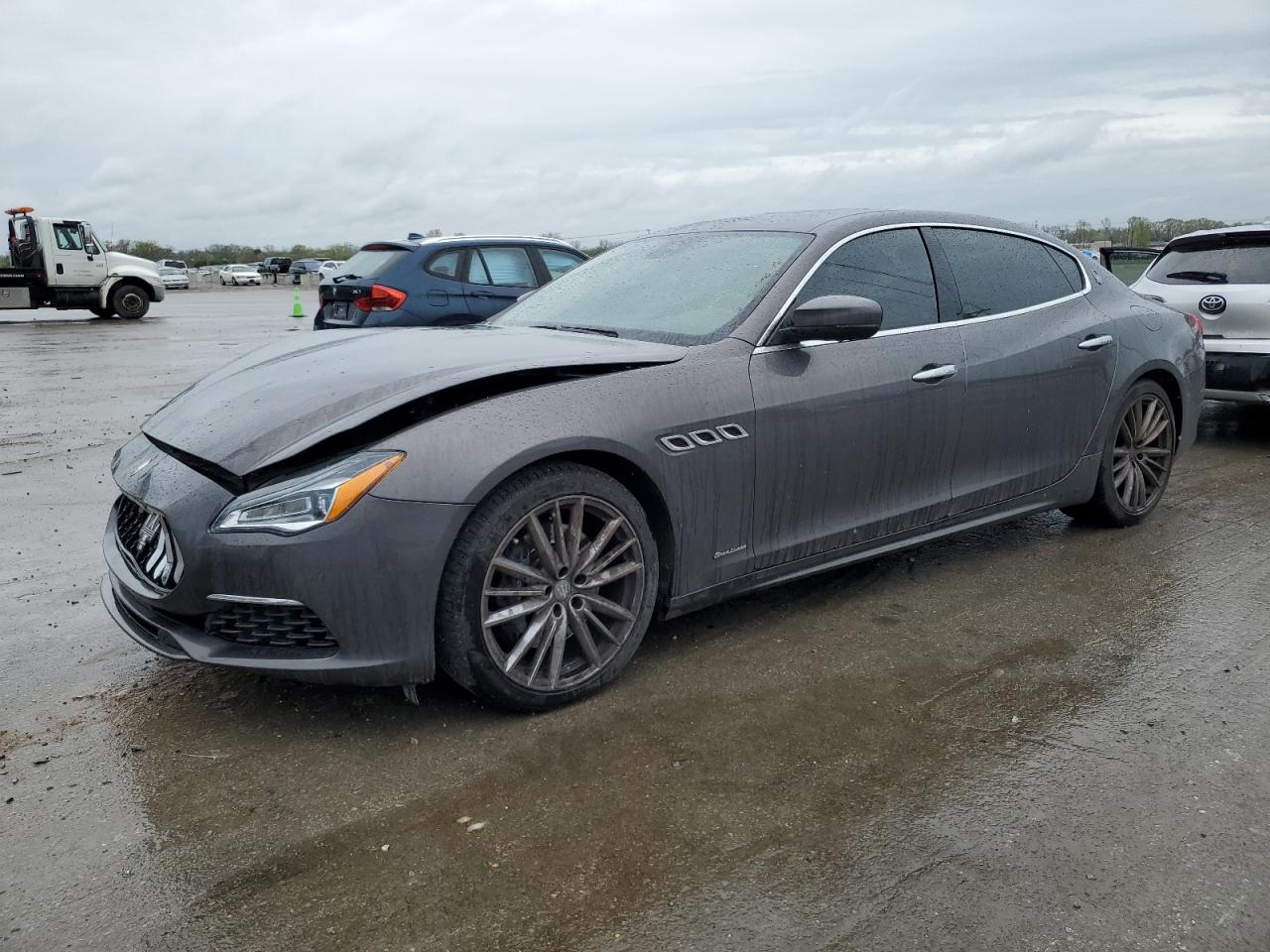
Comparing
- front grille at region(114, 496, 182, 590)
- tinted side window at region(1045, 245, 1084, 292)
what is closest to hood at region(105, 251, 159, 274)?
front grille at region(114, 496, 182, 590)

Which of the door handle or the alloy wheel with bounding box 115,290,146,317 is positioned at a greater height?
the alloy wheel with bounding box 115,290,146,317

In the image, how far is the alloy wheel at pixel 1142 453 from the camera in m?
5.27

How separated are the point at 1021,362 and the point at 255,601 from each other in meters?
3.26

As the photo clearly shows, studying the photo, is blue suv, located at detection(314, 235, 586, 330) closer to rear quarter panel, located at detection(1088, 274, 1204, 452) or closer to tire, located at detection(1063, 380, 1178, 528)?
rear quarter panel, located at detection(1088, 274, 1204, 452)

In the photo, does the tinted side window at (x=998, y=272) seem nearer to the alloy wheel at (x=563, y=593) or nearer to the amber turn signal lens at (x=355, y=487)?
the alloy wheel at (x=563, y=593)

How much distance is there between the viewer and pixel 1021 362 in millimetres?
4609

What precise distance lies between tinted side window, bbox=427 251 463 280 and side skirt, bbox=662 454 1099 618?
686 cm

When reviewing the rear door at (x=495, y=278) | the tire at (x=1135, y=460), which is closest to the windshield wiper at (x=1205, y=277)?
the tire at (x=1135, y=460)

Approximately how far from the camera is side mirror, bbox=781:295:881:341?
145 inches

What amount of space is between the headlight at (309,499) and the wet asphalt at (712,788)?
26.8 inches

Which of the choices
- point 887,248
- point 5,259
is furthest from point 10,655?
point 5,259

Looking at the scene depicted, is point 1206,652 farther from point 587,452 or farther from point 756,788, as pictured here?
point 587,452

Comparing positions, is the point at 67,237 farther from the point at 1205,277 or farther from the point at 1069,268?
the point at 1069,268

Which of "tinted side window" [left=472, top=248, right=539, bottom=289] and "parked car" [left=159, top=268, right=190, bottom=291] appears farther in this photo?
"parked car" [left=159, top=268, right=190, bottom=291]
